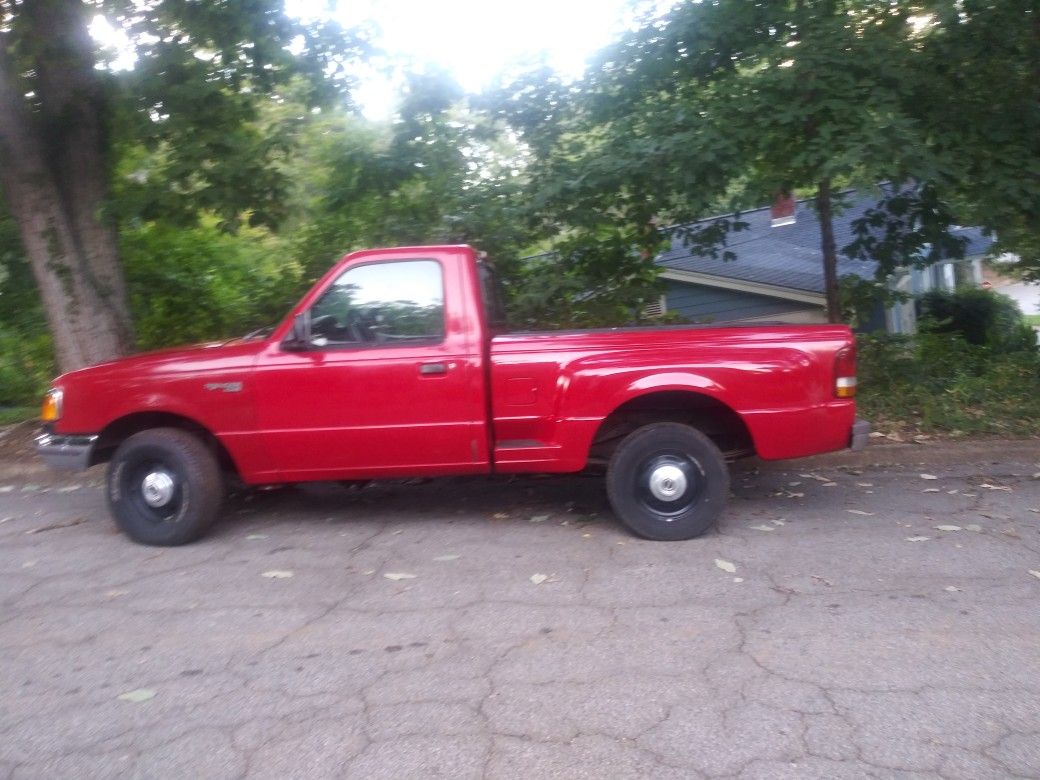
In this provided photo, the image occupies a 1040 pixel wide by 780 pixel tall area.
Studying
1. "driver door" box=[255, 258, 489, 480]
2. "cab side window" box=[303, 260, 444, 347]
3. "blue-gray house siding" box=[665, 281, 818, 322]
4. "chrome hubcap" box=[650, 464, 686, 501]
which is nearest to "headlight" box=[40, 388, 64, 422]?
"driver door" box=[255, 258, 489, 480]

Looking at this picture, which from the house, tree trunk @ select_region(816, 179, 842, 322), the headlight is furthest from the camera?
the house

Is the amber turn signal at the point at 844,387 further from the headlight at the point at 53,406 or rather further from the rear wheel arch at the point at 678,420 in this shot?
the headlight at the point at 53,406

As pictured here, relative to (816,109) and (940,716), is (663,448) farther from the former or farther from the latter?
(816,109)

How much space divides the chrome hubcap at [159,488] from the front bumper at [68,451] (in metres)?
0.43

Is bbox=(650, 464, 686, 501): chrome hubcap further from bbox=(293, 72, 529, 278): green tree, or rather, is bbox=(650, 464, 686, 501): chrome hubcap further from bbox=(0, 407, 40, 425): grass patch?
bbox=(0, 407, 40, 425): grass patch

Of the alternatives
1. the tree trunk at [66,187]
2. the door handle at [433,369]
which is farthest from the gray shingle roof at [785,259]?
the door handle at [433,369]

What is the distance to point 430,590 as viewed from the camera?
19.4 ft

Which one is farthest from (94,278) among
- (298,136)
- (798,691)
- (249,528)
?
(798,691)

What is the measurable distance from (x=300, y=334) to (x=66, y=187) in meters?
4.40

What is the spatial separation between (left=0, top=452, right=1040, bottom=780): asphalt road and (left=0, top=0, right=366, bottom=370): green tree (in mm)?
2859

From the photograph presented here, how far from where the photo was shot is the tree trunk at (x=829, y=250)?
34.6 ft

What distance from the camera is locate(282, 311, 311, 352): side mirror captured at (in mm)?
6762

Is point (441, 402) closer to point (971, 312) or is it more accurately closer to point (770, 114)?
point (770, 114)

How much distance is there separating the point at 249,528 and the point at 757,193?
16.4ft
